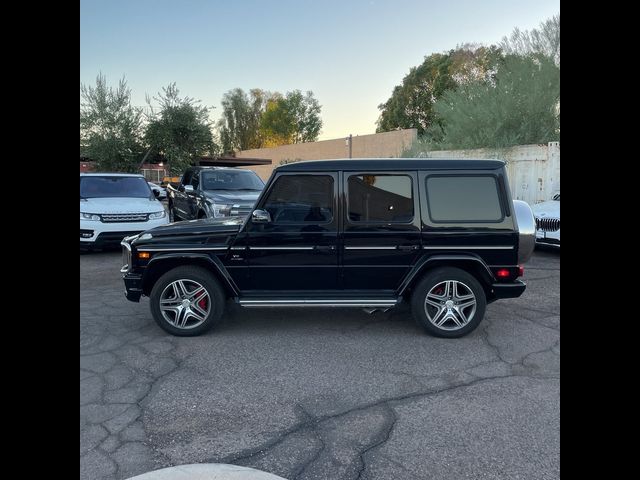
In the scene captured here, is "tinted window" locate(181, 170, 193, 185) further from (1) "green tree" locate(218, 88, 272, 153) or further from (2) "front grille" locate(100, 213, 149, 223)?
(1) "green tree" locate(218, 88, 272, 153)

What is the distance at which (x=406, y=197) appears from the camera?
516cm

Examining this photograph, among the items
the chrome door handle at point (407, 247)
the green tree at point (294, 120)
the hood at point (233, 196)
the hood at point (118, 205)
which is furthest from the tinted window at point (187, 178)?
the green tree at point (294, 120)

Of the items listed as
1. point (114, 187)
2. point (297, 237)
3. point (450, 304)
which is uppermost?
point (114, 187)

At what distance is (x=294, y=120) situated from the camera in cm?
7031

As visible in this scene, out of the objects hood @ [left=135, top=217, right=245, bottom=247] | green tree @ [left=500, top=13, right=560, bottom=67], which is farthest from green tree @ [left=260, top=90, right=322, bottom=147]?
hood @ [left=135, top=217, right=245, bottom=247]

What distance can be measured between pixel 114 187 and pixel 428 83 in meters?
38.3

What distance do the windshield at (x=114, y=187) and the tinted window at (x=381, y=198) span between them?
24.9 feet

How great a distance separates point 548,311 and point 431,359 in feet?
7.91

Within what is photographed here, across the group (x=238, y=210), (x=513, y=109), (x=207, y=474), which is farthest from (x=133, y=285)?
(x=513, y=109)

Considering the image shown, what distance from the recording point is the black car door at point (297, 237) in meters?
5.15

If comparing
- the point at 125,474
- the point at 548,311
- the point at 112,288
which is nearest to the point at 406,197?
the point at 548,311

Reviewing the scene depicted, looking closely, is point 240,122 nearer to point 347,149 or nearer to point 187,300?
point 347,149

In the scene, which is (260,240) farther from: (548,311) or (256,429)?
(548,311)

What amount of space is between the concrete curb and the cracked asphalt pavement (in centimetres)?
35
